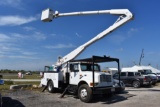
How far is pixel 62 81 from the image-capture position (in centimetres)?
1786

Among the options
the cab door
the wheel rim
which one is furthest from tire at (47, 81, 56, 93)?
the wheel rim

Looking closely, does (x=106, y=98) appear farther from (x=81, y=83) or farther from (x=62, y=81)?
(x=62, y=81)

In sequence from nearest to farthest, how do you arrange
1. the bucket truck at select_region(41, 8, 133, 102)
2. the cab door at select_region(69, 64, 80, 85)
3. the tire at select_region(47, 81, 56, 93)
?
the bucket truck at select_region(41, 8, 133, 102)
the cab door at select_region(69, 64, 80, 85)
the tire at select_region(47, 81, 56, 93)

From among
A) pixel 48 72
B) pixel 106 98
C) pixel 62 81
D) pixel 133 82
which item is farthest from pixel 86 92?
pixel 133 82

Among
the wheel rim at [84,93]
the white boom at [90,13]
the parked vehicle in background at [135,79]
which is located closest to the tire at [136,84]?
the parked vehicle in background at [135,79]

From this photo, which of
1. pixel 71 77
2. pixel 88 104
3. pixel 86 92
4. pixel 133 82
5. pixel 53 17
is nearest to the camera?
pixel 88 104

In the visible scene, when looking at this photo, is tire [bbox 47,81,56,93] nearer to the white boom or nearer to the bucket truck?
the bucket truck

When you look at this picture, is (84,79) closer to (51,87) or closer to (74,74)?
(74,74)

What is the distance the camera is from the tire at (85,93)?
1422cm

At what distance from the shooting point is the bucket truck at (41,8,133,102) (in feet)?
47.8

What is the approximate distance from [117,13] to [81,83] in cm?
702

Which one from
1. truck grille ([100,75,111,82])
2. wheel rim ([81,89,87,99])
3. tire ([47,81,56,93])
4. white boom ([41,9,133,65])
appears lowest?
wheel rim ([81,89,87,99])

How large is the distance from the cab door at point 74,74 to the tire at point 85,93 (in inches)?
37.7

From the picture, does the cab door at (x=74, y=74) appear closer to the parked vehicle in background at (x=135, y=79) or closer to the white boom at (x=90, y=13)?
the white boom at (x=90, y=13)
